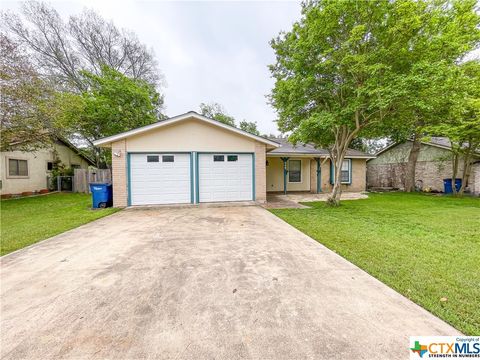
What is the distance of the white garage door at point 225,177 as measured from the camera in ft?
28.0

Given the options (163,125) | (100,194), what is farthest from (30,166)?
(163,125)

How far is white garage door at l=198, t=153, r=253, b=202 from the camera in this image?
28.0ft

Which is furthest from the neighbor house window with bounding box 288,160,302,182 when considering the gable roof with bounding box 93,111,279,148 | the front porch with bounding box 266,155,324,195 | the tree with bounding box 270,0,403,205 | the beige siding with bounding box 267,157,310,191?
the gable roof with bounding box 93,111,279,148

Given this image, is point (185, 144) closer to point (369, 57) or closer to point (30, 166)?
point (369, 57)

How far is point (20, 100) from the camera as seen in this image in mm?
7520

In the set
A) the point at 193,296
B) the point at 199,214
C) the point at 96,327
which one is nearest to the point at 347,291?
the point at 193,296

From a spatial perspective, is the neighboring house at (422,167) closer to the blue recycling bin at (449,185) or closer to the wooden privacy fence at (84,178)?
the blue recycling bin at (449,185)

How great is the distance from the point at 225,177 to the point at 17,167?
13.3m

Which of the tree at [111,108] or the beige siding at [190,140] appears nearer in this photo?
the beige siding at [190,140]

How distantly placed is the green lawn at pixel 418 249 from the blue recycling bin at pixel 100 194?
687cm

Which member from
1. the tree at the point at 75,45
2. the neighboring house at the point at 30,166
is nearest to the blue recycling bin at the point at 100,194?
the neighboring house at the point at 30,166

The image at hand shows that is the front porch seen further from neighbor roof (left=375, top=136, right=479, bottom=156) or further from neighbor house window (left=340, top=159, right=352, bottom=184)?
neighbor roof (left=375, top=136, right=479, bottom=156)

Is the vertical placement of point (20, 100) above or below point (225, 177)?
above

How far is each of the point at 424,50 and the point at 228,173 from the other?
7.60m
